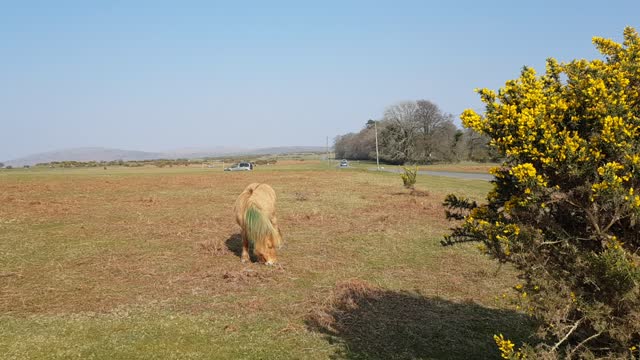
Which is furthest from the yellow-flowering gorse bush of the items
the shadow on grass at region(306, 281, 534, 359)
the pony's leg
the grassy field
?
the pony's leg

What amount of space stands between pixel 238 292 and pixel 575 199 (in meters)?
7.32

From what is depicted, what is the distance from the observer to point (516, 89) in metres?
4.29

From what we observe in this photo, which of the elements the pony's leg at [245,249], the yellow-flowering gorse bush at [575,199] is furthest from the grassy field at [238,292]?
the yellow-flowering gorse bush at [575,199]

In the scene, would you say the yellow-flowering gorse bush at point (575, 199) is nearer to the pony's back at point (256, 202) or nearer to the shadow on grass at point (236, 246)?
the pony's back at point (256, 202)

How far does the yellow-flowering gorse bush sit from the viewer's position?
3.57 meters

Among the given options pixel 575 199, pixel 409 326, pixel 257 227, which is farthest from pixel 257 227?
pixel 575 199

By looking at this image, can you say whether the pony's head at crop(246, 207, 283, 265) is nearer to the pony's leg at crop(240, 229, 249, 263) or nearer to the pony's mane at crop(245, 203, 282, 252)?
the pony's mane at crop(245, 203, 282, 252)

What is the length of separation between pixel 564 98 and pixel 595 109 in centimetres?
46

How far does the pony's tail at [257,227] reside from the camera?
1099 centimetres

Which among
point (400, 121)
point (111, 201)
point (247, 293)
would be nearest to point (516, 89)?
point (247, 293)

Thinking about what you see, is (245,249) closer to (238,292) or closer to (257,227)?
(257,227)

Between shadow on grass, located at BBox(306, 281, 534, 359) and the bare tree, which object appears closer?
shadow on grass, located at BBox(306, 281, 534, 359)

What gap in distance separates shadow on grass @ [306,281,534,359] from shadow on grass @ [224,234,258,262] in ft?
13.0

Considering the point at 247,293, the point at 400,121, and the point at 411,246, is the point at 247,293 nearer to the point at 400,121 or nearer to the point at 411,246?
the point at 411,246
